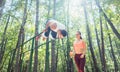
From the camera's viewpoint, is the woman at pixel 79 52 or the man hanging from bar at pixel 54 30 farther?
the woman at pixel 79 52

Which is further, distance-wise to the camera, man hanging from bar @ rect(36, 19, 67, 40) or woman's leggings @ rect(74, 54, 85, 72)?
woman's leggings @ rect(74, 54, 85, 72)

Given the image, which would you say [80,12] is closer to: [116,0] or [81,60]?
[116,0]

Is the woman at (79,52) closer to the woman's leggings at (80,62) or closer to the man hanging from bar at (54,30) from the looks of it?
the woman's leggings at (80,62)

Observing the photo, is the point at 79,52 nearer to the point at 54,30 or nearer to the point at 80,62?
the point at 80,62

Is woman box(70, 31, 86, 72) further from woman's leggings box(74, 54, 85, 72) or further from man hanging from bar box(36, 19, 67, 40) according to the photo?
man hanging from bar box(36, 19, 67, 40)

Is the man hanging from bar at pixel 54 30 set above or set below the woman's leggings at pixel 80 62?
above

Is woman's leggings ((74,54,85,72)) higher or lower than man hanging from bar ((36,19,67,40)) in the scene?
lower

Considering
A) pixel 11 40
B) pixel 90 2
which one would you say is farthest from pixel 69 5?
pixel 11 40

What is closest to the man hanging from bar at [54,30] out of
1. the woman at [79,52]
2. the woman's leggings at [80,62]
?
the woman at [79,52]

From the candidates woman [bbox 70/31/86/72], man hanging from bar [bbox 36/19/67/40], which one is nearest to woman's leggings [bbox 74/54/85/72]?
woman [bbox 70/31/86/72]

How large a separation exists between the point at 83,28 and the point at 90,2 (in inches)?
403

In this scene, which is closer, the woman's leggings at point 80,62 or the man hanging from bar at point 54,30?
the man hanging from bar at point 54,30

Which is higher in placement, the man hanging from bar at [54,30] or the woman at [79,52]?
the man hanging from bar at [54,30]

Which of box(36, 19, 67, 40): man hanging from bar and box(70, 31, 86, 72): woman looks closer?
box(36, 19, 67, 40): man hanging from bar
